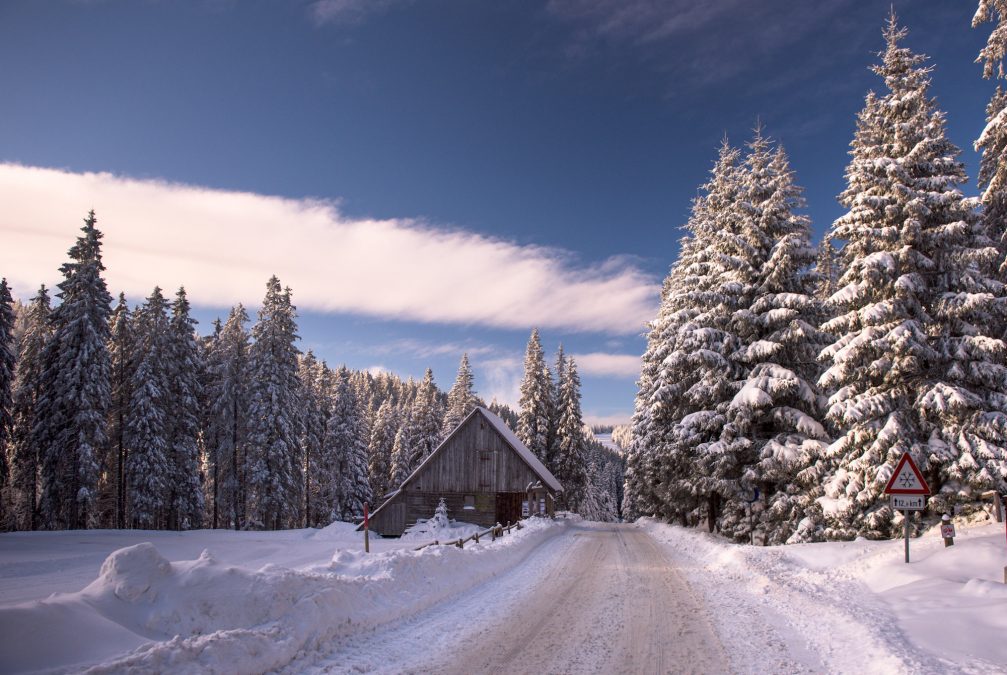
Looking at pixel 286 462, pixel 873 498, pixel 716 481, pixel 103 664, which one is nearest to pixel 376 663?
pixel 103 664

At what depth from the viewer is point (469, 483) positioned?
35.4 meters

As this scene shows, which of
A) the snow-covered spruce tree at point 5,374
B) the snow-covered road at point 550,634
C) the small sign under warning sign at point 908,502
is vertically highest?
the snow-covered spruce tree at point 5,374

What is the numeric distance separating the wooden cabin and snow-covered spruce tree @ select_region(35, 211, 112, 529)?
674 inches

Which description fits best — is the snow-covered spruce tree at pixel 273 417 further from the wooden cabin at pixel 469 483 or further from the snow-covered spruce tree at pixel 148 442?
the wooden cabin at pixel 469 483

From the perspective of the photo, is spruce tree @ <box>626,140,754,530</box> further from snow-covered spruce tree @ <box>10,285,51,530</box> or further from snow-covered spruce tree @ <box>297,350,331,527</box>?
snow-covered spruce tree @ <box>10,285,51,530</box>

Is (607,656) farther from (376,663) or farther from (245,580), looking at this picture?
(245,580)

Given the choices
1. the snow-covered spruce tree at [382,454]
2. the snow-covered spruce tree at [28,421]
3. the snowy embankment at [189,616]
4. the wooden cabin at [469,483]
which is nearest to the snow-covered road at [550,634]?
the snowy embankment at [189,616]

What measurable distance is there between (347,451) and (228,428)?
478 inches

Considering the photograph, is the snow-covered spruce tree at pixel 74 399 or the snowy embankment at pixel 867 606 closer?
the snowy embankment at pixel 867 606

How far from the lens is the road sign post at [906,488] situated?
1230 cm

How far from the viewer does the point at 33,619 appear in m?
5.73

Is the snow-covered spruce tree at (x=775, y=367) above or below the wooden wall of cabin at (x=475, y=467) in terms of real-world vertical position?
above

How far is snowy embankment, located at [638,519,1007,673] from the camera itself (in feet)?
23.3

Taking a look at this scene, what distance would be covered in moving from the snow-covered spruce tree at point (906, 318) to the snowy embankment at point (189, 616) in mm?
13810
